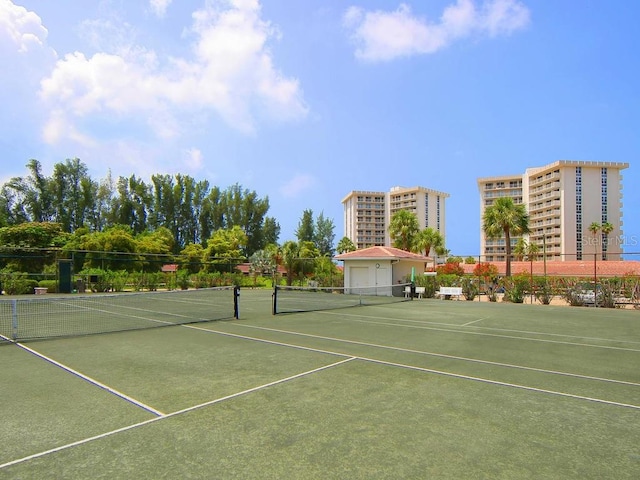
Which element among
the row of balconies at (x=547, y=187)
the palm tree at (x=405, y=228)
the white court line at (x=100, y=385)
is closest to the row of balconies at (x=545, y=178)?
the row of balconies at (x=547, y=187)

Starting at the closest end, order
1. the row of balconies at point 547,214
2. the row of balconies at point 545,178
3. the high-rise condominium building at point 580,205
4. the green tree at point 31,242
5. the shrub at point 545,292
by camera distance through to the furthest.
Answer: the shrub at point 545,292 → the green tree at point 31,242 → the high-rise condominium building at point 580,205 → the row of balconies at point 547,214 → the row of balconies at point 545,178

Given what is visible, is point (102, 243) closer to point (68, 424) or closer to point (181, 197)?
point (181, 197)

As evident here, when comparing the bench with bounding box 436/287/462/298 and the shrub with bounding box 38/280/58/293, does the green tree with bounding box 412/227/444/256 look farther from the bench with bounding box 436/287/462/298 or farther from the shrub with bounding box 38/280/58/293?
the shrub with bounding box 38/280/58/293

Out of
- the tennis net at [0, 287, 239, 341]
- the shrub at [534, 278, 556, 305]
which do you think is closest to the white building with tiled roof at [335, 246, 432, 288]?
the shrub at [534, 278, 556, 305]

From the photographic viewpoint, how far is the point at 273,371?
6.41m

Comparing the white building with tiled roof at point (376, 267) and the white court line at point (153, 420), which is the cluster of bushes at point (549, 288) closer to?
the white building with tiled roof at point (376, 267)

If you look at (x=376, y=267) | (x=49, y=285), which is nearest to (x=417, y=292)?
(x=376, y=267)

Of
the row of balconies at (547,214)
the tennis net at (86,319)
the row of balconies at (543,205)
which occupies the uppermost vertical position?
the row of balconies at (543,205)

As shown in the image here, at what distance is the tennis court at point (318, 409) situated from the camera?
3338 mm

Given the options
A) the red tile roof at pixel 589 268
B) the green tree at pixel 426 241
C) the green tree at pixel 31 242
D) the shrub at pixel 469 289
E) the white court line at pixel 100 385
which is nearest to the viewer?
the white court line at pixel 100 385

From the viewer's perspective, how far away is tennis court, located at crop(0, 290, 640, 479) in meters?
3.34

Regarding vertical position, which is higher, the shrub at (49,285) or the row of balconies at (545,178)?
the row of balconies at (545,178)

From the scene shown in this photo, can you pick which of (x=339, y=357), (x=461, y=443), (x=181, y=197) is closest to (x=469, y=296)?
(x=339, y=357)

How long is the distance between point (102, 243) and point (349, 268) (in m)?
29.9
